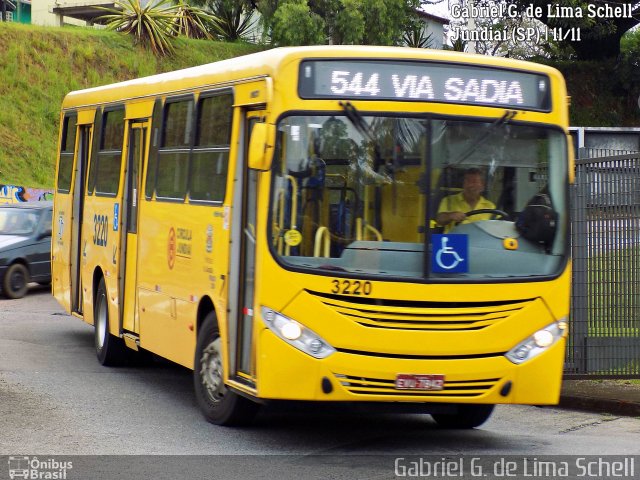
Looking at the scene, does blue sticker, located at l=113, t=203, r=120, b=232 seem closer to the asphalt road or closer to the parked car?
the asphalt road

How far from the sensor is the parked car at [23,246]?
69.7ft

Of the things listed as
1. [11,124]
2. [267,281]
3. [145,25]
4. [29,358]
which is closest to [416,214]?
[267,281]

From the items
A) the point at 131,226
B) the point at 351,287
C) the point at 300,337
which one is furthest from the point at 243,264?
the point at 131,226

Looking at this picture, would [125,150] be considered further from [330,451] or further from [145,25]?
[145,25]

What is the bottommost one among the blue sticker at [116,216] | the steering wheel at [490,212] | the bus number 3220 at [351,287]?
the bus number 3220 at [351,287]

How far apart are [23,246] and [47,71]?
21.0 metres

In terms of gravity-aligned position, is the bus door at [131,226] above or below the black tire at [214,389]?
above

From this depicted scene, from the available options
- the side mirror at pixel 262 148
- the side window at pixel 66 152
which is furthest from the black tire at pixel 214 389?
the side window at pixel 66 152

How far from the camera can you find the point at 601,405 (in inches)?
458

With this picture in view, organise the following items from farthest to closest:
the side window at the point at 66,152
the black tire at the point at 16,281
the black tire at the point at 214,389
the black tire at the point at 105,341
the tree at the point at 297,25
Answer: the tree at the point at 297,25 → the black tire at the point at 16,281 → the side window at the point at 66,152 → the black tire at the point at 105,341 → the black tire at the point at 214,389

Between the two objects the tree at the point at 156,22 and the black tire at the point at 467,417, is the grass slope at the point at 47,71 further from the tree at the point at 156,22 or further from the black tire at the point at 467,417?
the black tire at the point at 467,417

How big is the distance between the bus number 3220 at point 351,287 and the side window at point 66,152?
789 cm

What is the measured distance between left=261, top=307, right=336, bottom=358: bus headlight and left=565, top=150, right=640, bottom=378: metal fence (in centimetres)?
437

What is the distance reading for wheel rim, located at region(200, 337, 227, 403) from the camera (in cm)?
965
